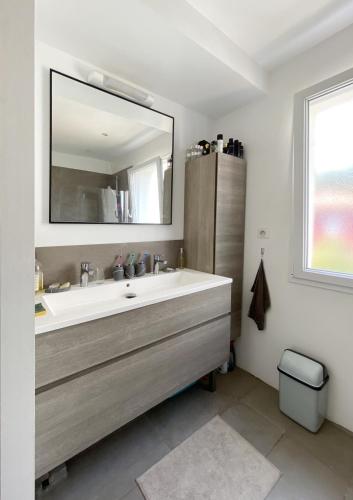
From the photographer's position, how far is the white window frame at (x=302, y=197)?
1.49 metres

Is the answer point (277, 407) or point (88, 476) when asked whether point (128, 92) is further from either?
point (277, 407)

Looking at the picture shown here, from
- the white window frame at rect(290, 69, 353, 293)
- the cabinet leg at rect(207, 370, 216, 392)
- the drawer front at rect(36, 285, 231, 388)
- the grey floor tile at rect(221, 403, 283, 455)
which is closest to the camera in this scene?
the drawer front at rect(36, 285, 231, 388)

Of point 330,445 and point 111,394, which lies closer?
point 111,394

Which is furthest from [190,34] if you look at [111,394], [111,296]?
[111,394]

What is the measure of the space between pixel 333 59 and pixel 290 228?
1.06m

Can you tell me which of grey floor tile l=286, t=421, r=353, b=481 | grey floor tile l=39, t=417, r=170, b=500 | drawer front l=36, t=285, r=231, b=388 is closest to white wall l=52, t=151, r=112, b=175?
drawer front l=36, t=285, r=231, b=388

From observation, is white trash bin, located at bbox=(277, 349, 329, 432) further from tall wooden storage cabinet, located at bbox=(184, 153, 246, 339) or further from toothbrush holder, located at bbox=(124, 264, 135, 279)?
toothbrush holder, located at bbox=(124, 264, 135, 279)

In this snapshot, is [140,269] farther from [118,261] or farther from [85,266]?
[85,266]

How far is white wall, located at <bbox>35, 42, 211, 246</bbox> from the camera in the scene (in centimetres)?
130

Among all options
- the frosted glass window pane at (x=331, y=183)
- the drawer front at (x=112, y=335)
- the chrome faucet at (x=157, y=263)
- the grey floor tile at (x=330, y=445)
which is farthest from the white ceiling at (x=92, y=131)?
the grey floor tile at (x=330, y=445)

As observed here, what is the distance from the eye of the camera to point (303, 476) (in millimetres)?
1153

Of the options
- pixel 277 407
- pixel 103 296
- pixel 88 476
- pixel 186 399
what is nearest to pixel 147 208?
pixel 103 296

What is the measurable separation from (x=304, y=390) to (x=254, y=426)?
393 millimetres

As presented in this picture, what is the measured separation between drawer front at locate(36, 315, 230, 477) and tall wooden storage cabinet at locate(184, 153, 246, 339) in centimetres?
51
